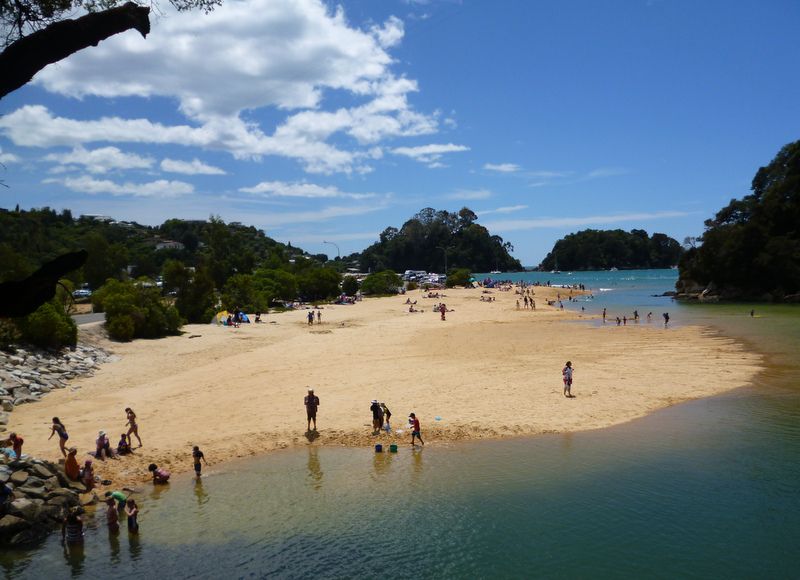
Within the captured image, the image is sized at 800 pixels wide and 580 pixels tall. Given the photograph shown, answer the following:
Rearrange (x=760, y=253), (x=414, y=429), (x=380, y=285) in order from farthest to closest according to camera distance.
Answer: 1. (x=380, y=285)
2. (x=760, y=253)
3. (x=414, y=429)

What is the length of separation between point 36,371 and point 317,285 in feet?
183

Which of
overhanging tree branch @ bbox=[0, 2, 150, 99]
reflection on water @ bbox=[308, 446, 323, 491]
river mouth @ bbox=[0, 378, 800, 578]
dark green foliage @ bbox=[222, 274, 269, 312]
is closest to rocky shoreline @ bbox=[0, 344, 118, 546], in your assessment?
river mouth @ bbox=[0, 378, 800, 578]

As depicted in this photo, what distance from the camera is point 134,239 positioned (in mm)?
154875

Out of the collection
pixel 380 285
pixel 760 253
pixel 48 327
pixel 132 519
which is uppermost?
pixel 760 253

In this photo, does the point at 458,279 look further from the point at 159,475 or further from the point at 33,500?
the point at 33,500

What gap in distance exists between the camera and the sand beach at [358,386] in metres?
19.8

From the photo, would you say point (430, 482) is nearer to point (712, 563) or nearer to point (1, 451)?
point (712, 563)

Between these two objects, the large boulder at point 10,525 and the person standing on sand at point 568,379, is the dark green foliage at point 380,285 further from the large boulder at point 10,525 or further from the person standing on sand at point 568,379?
the large boulder at point 10,525

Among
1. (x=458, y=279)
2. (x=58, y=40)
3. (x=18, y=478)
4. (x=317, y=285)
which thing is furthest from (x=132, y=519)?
(x=458, y=279)

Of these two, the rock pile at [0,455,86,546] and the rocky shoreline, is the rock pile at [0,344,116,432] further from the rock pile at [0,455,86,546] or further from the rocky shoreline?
the rock pile at [0,455,86,546]

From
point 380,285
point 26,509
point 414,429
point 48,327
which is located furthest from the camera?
point 380,285

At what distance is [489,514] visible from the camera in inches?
550

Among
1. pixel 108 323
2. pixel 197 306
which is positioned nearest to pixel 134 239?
pixel 197 306

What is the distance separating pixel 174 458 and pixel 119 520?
146 inches
